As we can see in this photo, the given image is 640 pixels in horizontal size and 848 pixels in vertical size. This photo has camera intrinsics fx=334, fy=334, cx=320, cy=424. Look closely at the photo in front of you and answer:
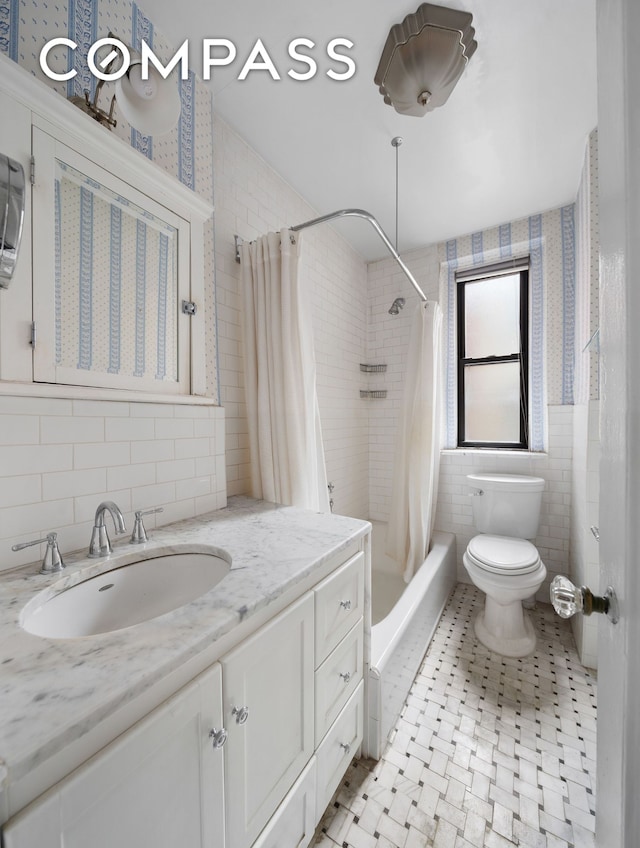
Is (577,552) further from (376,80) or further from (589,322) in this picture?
(376,80)

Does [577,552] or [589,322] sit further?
[577,552]

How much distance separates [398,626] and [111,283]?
172 centimetres

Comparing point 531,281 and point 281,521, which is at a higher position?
point 531,281

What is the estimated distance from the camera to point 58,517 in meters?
0.93

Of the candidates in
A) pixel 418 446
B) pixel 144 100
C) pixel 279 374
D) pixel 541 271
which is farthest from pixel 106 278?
pixel 541 271

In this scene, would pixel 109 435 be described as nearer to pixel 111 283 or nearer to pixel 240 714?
pixel 111 283

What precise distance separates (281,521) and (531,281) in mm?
2443

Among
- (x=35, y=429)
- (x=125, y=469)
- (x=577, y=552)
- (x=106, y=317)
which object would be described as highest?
(x=106, y=317)

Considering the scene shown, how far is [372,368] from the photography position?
2.86m

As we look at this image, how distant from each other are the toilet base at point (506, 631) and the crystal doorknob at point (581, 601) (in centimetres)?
155

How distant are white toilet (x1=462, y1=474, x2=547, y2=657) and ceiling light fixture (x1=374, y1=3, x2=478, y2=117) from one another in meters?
2.03

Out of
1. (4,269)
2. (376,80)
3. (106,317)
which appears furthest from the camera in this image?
(376,80)

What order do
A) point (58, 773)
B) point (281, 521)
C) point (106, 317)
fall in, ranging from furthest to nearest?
point (281, 521) → point (106, 317) → point (58, 773)

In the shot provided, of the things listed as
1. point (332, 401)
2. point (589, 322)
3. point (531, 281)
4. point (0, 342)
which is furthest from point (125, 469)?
point (531, 281)
